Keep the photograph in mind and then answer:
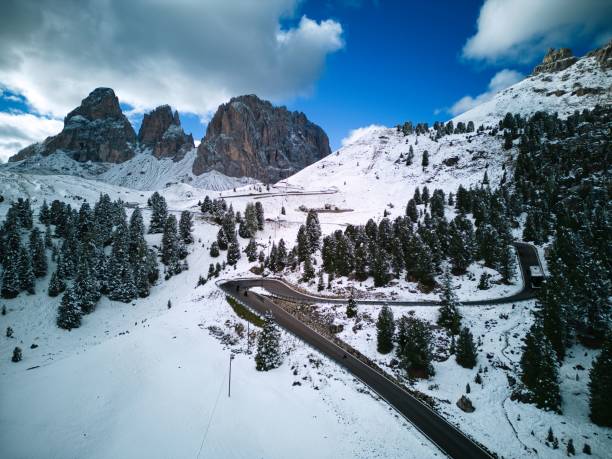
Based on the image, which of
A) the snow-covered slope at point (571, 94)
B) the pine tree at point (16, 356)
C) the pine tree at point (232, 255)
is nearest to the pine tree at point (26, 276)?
the pine tree at point (16, 356)

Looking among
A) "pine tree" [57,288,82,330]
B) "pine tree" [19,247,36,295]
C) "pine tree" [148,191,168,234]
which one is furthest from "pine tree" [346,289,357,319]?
"pine tree" [148,191,168,234]

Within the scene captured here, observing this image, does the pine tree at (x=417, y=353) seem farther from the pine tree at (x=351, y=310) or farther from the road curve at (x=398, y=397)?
the pine tree at (x=351, y=310)

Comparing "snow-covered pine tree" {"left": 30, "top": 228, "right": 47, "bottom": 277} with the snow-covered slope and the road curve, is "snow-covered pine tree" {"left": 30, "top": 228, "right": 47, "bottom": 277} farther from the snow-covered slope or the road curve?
the snow-covered slope

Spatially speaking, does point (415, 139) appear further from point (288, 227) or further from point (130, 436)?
point (130, 436)

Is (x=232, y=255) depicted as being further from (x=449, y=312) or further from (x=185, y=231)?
(x=449, y=312)

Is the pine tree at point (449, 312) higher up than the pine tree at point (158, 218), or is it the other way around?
the pine tree at point (158, 218)
